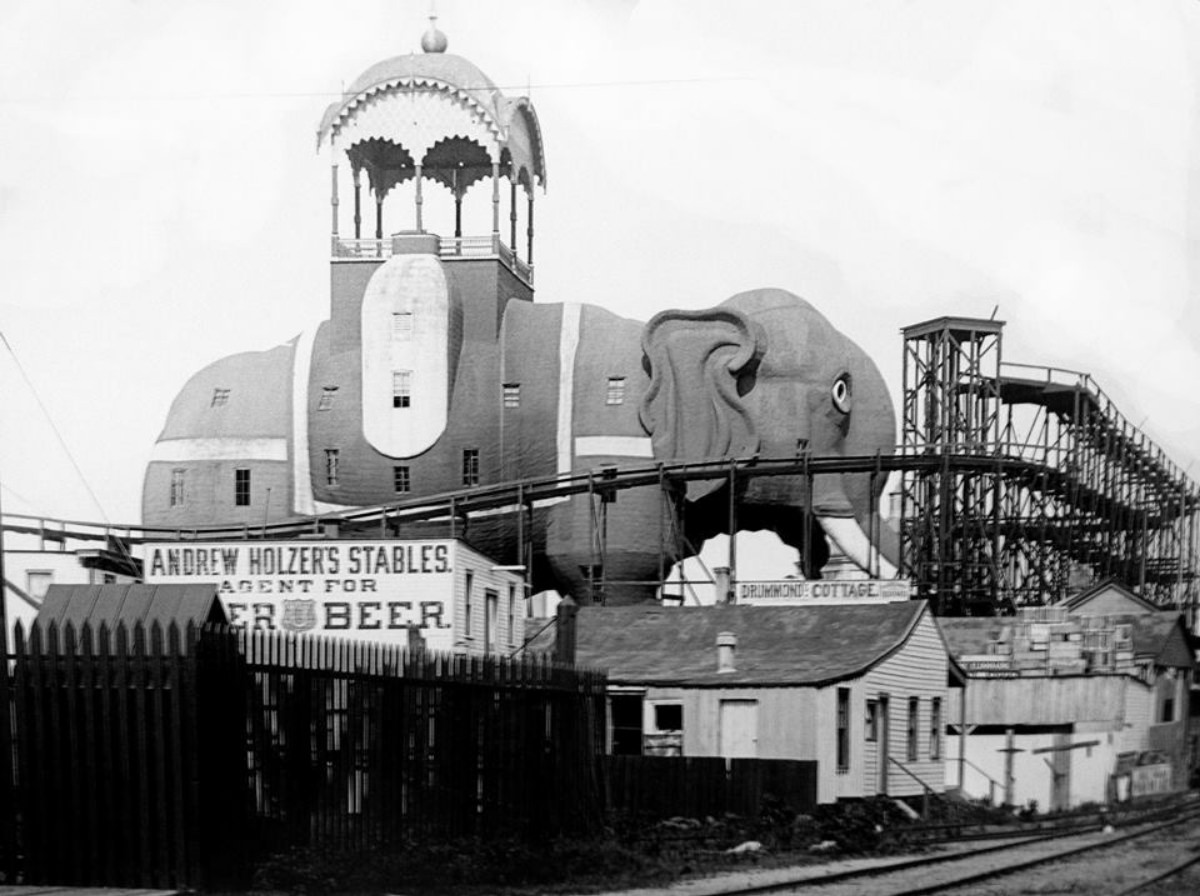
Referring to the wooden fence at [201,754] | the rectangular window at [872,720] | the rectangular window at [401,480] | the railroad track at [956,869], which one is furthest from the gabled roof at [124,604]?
the rectangular window at [401,480]

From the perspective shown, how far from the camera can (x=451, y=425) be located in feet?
180

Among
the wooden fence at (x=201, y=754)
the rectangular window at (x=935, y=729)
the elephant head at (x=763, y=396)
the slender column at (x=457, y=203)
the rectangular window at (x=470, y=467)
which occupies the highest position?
the slender column at (x=457, y=203)

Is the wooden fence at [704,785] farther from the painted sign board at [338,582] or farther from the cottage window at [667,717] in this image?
the painted sign board at [338,582]

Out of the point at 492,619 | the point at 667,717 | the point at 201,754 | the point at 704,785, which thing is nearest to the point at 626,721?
the point at 667,717

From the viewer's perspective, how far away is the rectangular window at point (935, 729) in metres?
37.8

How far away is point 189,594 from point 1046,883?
11157mm

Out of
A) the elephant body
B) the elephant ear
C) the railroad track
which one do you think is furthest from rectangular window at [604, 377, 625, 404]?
the railroad track

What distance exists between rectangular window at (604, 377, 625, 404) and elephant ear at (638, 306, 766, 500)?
24.2 inches

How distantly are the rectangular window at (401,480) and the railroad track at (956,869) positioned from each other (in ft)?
88.0

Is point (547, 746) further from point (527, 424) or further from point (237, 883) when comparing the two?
point (527, 424)

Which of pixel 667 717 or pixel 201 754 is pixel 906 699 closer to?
pixel 667 717

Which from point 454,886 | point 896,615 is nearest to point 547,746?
point 454,886

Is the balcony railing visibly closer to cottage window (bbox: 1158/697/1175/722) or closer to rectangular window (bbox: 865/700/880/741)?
cottage window (bbox: 1158/697/1175/722)

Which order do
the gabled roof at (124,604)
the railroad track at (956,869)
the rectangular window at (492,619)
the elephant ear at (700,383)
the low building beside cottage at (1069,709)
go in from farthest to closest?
the elephant ear at (700,383) → the low building beside cottage at (1069,709) → the rectangular window at (492,619) → the gabled roof at (124,604) → the railroad track at (956,869)
